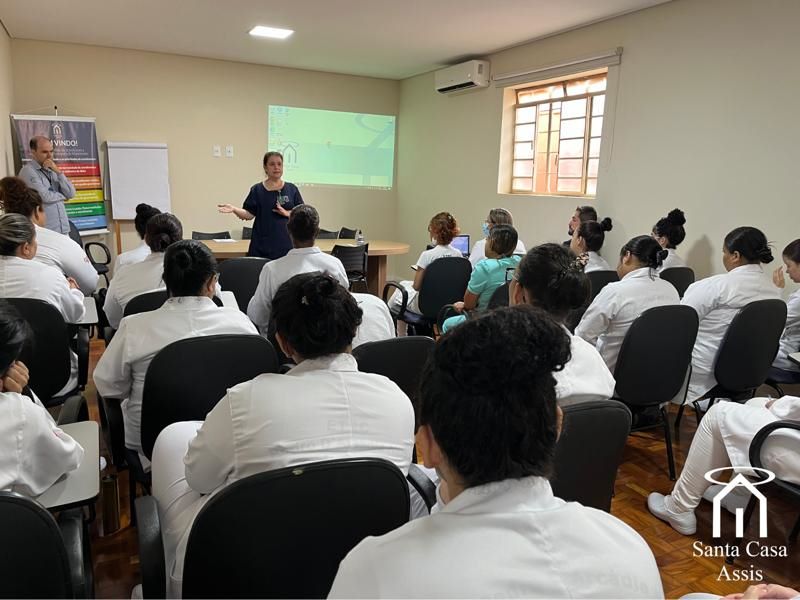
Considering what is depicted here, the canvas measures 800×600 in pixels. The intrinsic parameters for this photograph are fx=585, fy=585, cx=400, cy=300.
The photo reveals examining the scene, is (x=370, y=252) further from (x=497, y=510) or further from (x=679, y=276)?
(x=497, y=510)

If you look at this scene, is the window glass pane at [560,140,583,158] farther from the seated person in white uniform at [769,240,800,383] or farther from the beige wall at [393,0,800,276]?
the seated person in white uniform at [769,240,800,383]

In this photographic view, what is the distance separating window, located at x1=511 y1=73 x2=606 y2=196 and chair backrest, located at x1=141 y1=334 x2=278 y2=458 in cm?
432

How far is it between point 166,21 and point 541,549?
6.04 metres

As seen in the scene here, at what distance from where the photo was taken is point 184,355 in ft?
6.22

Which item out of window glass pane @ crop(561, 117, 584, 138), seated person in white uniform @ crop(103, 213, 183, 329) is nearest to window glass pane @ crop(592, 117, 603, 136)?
window glass pane @ crop(561, 117, 584, 138)

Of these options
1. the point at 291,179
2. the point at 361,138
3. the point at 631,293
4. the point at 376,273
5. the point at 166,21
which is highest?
the point at 166,21

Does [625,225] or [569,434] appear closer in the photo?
[569,434]

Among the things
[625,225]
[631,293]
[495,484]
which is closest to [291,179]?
[625,225]

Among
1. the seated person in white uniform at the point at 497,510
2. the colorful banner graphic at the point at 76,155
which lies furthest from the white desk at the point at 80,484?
the colorful banner graphic at the point at 76,155

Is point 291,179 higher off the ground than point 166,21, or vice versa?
point 166,21

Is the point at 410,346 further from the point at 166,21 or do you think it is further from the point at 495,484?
the point at 166,21

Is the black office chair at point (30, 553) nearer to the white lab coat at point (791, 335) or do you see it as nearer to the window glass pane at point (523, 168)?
the white lab coat at point (791, 335)

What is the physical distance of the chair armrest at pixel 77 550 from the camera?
1.22 metres

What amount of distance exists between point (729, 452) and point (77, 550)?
2.10 meters
